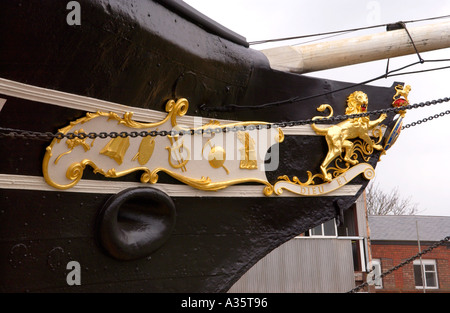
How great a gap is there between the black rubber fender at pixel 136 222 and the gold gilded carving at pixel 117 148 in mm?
219

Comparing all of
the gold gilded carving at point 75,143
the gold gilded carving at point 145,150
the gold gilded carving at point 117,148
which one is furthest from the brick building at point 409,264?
the gold gilded carving at point 75,143

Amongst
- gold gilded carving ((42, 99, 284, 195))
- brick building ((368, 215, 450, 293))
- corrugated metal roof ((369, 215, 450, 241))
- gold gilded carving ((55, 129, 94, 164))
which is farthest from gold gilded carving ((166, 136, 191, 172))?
corrugated metal roof ((369, 215, 450, 241))

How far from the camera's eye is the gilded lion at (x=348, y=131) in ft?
12.5

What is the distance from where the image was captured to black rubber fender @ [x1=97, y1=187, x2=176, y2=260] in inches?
113

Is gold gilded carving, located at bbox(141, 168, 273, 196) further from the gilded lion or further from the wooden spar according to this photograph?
the wooden spar

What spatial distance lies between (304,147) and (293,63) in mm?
744

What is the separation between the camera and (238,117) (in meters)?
3.56

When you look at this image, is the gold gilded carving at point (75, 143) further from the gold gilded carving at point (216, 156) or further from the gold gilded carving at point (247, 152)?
the gold gilded carving at point (247, 152)

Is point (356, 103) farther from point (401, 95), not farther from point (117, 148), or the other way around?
point (117, 148)

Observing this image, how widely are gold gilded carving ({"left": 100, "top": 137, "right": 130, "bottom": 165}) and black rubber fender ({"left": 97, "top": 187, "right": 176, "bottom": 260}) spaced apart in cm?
22

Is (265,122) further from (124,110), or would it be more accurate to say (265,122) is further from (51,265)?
(51,265)

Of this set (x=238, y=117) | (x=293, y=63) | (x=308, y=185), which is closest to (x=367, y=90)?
(x=293, y=63)

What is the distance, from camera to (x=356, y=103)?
393 centimetres

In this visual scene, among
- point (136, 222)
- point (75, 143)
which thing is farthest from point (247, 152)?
point (75, 143)
